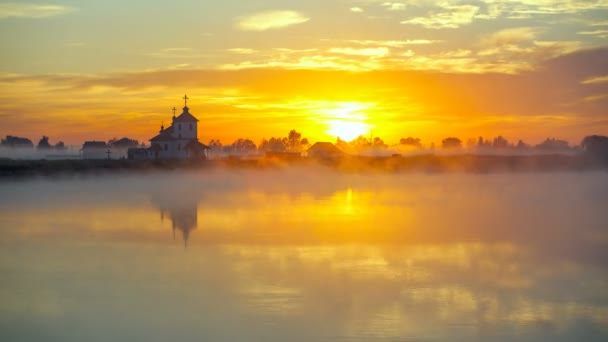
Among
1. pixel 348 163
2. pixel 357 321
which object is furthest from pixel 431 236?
pixel 348 163

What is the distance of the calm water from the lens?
1761cm

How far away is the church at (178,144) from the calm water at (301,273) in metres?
43.2

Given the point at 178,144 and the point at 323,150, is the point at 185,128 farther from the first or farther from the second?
the point at 323,150

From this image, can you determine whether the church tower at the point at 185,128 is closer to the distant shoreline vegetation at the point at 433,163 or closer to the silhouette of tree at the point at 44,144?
the distant shoreline vegetation at the point at 433,163

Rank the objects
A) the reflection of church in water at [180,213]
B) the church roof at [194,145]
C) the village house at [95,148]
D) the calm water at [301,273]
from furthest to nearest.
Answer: the village house at [95,148] → the church roof at [194,145] → the reflection of church in water at [180,213] → the calm water at [301,273]

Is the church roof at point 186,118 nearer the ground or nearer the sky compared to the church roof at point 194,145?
nearer the sky

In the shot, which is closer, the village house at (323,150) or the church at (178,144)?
the church at (178,144)

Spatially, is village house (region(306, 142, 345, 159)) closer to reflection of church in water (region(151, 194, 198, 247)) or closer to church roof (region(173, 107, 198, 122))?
church roof (region(173, 107, 198, 122))

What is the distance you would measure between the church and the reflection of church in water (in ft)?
115

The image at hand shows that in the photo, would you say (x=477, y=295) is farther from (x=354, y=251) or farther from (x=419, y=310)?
(x=354, y=251)

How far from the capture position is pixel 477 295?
20.6 metres

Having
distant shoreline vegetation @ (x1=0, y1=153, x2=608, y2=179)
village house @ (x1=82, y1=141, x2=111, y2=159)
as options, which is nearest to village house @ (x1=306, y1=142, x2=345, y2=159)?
distant shoreline vegetation @ (x1=0, y1=153, x2=608, y2=179)

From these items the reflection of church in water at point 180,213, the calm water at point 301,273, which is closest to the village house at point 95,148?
the reflection of church in water at point 180,213

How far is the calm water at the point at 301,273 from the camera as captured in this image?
693 inches
